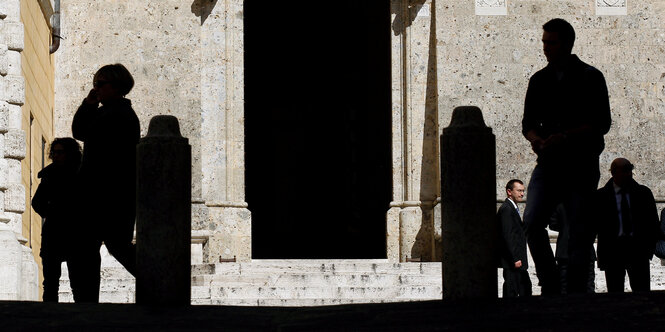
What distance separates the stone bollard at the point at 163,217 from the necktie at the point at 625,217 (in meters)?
3.82

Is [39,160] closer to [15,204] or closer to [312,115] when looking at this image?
[15,204]

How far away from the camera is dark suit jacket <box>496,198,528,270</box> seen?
11.6 meters

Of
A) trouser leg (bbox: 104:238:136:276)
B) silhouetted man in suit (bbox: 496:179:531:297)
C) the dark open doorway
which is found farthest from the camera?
the dark open doorway

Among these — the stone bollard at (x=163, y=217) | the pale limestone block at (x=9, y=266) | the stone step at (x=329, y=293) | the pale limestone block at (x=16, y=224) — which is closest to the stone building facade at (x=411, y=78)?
the pale limestone block at (x=16, y=224)

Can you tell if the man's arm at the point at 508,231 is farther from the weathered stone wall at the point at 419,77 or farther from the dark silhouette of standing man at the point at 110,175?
the weathered stone wall at the point at 419,77

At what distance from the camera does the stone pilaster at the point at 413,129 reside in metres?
17.6

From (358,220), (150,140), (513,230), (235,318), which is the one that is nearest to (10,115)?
(513,230)

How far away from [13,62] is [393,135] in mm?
5587

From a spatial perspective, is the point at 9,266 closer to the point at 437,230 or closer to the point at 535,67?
the point at 437,230

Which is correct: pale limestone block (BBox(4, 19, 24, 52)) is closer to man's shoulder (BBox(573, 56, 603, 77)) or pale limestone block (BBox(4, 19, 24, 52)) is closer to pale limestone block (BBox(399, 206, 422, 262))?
pale limestone block (BBox(399, 206, 422, 262))

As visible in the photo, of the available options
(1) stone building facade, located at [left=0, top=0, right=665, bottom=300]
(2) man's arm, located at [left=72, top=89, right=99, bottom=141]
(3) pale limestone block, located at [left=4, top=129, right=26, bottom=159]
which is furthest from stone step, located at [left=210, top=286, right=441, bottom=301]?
(2) man's arm, located at [left=72, top=89, right=99, bottom=141]

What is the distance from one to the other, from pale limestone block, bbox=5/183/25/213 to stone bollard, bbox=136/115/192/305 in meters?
6.11

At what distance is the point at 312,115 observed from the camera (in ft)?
78.9

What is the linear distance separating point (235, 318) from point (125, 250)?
178cm
